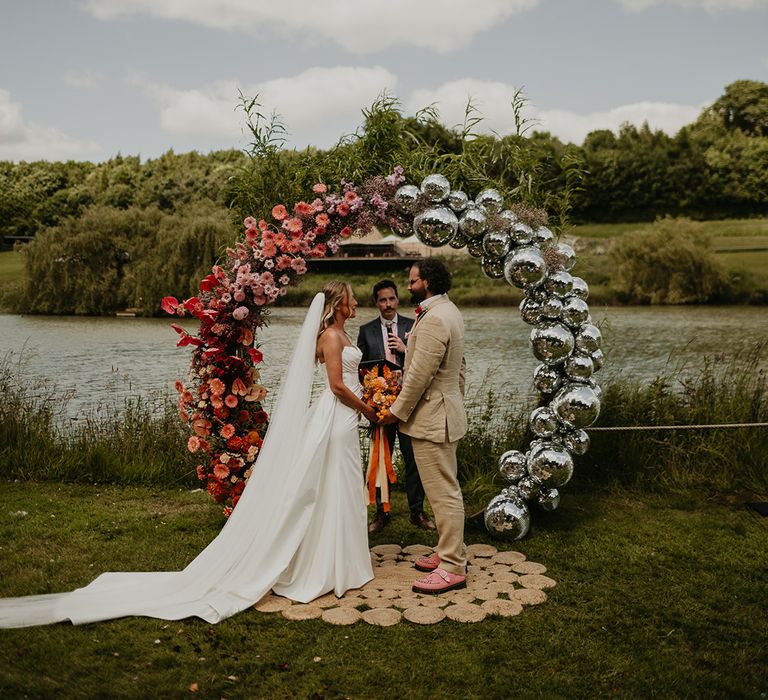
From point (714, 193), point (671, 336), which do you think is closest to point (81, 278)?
point (671, 336)

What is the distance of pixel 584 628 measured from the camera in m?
4.66

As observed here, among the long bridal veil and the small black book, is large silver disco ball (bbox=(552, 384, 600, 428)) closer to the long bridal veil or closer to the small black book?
the small black book

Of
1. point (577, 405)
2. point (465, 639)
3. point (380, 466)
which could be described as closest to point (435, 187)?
point (577, 405)

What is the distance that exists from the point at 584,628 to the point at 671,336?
22028 millimetres

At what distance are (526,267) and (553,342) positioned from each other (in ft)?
2.24

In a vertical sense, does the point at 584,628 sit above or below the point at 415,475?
below

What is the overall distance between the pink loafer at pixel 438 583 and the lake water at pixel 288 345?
7.30 metres

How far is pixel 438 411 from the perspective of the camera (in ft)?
17.2

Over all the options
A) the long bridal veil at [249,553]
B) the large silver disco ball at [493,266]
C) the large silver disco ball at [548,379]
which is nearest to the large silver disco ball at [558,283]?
the large silver disco ball at [493,266]

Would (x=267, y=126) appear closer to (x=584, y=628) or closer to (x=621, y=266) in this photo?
(x=584, y=628)

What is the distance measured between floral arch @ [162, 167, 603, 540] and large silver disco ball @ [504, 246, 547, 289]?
0.05 ft

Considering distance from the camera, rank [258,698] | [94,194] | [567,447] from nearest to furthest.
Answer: [258,698] → [567,447] → [94,194]

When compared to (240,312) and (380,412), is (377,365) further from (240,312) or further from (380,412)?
(240,312)

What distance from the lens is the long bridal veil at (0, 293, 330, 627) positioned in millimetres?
4832
